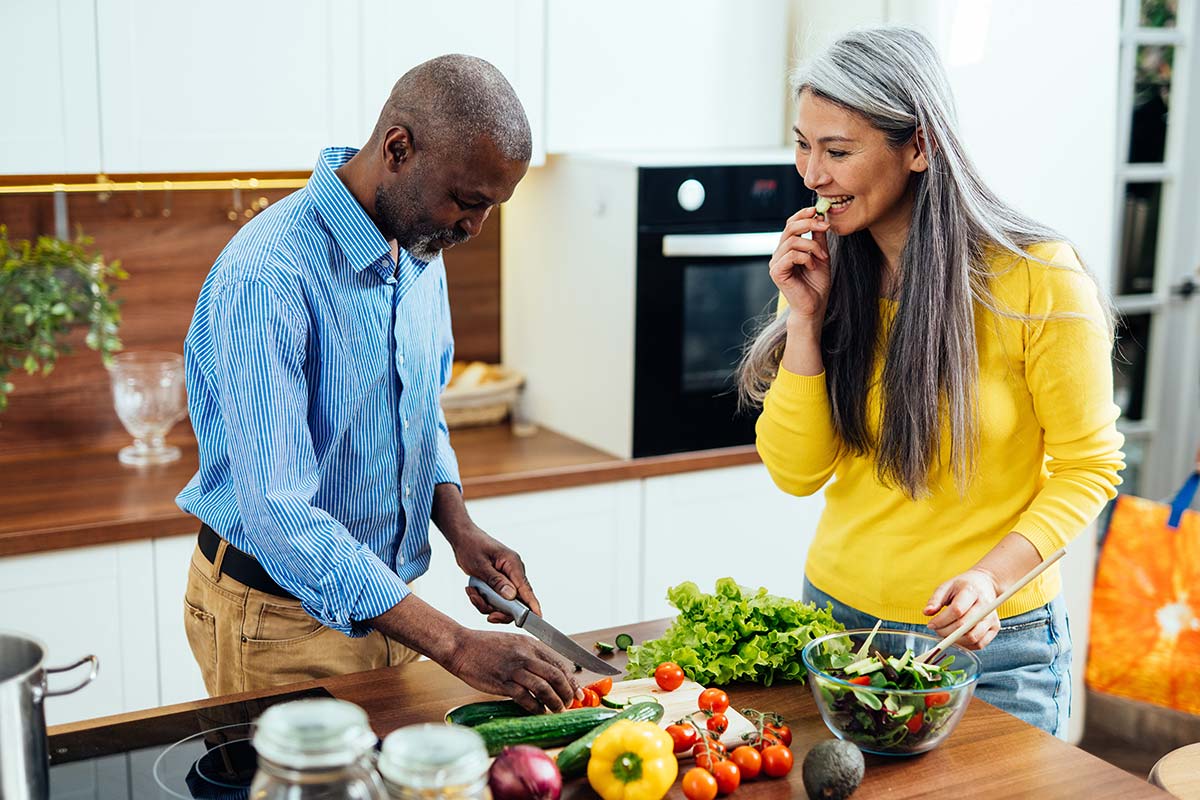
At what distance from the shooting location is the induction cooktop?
1.41 meters

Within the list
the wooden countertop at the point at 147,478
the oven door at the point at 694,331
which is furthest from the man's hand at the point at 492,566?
the oven door at the point at 694,331

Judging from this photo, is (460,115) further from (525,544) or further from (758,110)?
(758,110)

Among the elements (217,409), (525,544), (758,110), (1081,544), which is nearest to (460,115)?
(217,409)

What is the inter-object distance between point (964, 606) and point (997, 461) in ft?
0.99

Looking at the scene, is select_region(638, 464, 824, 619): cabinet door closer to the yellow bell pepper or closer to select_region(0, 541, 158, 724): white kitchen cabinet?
select_region(0, 541, 158, 724): white kitchen cabinet

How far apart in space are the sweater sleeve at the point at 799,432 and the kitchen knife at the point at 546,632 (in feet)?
1.38

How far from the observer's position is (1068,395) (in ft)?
5.79

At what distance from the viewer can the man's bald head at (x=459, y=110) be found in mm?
1549

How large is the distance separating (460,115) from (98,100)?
1.34m

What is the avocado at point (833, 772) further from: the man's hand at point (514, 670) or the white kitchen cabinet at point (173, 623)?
the white kitchen cabinet at point (173, 623)

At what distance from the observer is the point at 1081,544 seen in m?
3.42

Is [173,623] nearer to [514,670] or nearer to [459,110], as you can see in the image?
[514,670]

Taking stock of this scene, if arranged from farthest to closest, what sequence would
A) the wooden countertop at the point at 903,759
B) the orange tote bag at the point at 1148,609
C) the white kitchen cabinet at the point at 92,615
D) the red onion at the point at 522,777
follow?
the orange tote bag at the point at 1148,609 → the white kitchen cabinet at the point at 92,615 → the wooden countertop at the point at 903,759 → the red onion at the point at 522,777

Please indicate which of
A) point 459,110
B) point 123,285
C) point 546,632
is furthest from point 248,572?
Result: point 123,285
